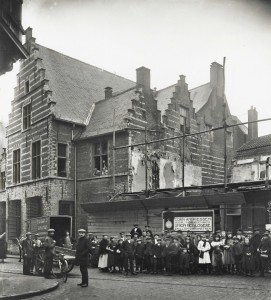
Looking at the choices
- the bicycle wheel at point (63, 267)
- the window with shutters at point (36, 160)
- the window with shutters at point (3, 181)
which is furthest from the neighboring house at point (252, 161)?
the bicycle wheel at point (63, 267)

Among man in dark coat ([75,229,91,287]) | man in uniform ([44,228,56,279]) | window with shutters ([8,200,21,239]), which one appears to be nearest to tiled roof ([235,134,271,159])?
window with shutters ([8,200,21,239])

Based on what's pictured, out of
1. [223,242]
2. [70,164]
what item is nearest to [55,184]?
[70,164]

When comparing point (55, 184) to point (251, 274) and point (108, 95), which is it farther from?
point (251, 274)

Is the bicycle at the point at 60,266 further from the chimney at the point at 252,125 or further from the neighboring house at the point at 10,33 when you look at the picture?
the chimney at the point at 252,125

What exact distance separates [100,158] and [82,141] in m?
1.71

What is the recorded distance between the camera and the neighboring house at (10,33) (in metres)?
11.6

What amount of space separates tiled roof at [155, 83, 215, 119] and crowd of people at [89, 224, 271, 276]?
14.4m

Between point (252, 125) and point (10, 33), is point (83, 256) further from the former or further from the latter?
point (252, 125)

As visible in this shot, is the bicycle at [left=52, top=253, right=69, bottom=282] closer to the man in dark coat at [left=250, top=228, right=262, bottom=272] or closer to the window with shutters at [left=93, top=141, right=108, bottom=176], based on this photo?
the man in dark coat at [left=250, top=228, right=262, bottom=272]

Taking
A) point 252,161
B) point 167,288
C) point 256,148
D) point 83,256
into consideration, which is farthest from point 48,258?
point 256,148

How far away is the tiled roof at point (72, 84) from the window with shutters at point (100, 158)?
2.08 metres

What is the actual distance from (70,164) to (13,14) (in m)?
16.1

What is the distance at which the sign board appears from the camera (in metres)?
18.5

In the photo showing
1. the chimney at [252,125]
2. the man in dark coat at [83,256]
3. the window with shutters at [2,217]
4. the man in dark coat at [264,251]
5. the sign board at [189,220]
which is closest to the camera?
the man in dark coat at [83,256]
